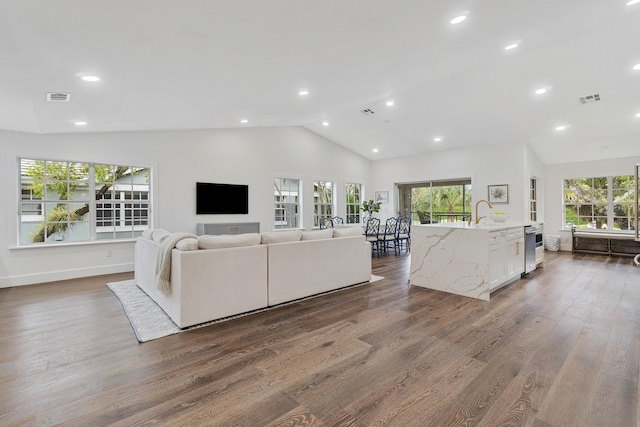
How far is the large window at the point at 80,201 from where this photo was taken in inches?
194

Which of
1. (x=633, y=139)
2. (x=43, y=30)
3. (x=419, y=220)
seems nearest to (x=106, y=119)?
(x=43, y=30)

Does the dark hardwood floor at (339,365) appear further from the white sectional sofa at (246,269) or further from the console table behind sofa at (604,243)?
the console table behind sofa at (604,243)

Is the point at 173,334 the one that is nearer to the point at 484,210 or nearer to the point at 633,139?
the point at 484,210

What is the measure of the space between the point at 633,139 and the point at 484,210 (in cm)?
313

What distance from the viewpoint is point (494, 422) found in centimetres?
167

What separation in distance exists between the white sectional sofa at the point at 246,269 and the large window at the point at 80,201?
5.57ft

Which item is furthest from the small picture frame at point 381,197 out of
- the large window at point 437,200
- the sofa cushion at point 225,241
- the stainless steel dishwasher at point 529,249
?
the sofa cushion at point 225,241

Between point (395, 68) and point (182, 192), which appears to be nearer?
point (395, 68)

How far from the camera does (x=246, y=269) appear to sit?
3.35 m

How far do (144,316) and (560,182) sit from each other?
9995 mm

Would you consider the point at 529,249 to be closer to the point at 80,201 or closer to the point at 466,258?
the point at 466,258

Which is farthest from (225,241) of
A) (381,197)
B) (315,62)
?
(381,197)

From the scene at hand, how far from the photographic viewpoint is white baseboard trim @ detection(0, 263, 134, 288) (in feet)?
15.2

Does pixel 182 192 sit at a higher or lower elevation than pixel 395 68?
lower
